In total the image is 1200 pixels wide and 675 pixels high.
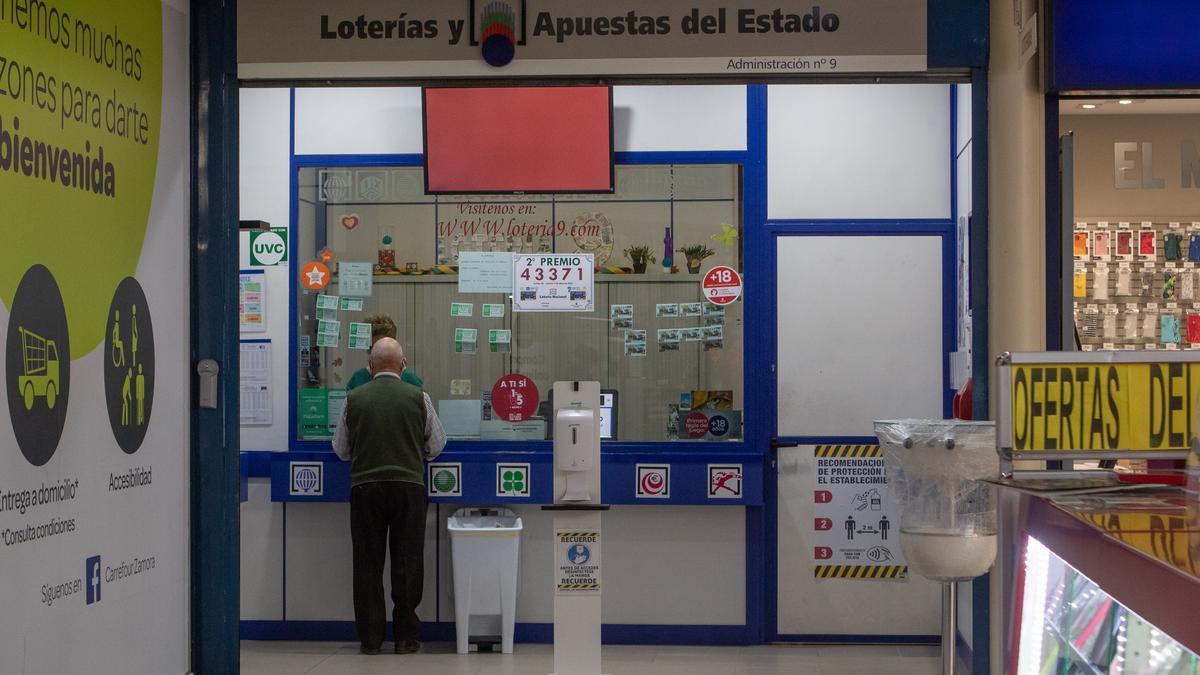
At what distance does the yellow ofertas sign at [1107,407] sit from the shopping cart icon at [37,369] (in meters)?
2.77

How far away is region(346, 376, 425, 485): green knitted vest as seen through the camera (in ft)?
21.4

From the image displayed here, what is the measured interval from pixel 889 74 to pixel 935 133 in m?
2.07

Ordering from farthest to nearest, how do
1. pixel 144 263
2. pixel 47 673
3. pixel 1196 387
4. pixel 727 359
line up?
pixel 727 359, pixel 144 263, pixel 47 673, pixel 1196 387

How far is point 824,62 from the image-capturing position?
194 inches

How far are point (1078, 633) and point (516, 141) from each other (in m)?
5.42

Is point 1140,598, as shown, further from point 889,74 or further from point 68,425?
point 889,74

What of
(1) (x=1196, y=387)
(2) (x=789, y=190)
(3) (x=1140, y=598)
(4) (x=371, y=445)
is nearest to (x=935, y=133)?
(2) (x=789, y=190)

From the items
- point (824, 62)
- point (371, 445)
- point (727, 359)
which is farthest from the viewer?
point (727, 359)

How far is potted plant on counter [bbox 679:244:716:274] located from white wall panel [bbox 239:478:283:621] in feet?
8.61

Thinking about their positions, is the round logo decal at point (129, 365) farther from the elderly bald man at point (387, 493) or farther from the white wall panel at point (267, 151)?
the white wall panel at point (267, 151)

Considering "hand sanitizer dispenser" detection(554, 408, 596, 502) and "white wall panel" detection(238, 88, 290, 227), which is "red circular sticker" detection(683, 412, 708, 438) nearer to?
"hand sanitizer dispenser" detection(554, 408, 596, 502)

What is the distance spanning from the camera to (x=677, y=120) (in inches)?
274

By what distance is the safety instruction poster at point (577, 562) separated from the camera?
18.9 feet

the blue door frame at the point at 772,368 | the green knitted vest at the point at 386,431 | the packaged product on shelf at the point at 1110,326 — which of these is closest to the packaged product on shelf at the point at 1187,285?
the packaged product on shelf at the point at 1110,326
